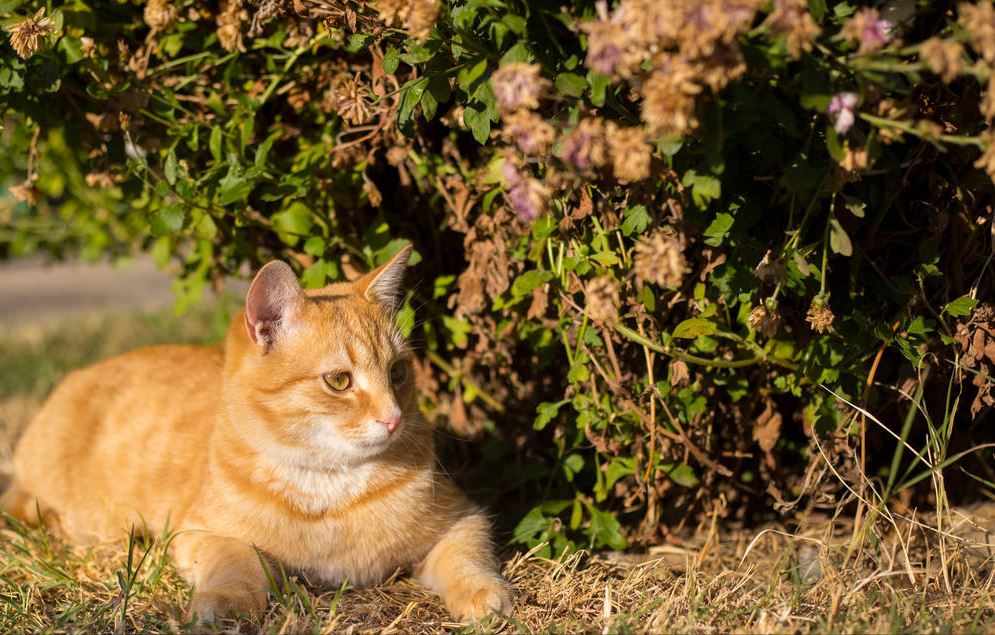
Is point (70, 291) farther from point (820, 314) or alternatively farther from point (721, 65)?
point (721, 65)

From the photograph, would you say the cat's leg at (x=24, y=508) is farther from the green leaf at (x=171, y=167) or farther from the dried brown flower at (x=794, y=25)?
the dried brown flower at (x=794, y=25)

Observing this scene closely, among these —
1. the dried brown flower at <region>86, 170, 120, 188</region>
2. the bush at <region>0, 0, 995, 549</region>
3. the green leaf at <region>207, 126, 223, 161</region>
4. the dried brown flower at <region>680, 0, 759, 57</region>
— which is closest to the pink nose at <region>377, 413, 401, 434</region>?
the bush at <region>0, 0, 995, 549</region>

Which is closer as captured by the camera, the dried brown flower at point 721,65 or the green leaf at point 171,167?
the dried brown flower at point 721,65

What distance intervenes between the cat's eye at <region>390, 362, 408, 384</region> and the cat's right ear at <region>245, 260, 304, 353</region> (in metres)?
0.30

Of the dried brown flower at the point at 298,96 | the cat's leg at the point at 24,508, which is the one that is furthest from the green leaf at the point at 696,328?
the cat's leg at the point at 24,508

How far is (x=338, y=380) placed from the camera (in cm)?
229

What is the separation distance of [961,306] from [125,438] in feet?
8.14

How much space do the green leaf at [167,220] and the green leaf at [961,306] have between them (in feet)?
6.48

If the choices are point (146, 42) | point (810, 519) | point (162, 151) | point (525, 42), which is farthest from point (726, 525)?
point (146, 42)

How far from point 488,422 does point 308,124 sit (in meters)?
1.22

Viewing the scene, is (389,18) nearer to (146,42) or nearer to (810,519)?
(146,42)

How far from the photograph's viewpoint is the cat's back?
9.08 feet

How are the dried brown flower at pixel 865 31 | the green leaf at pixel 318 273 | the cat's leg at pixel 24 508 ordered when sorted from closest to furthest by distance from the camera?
1. the dried brown flower at pixel 865 31
2. the green leaf at pixel 318 273
3. the cat's leg at pixel 24 508

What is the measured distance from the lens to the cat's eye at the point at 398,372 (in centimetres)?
244
